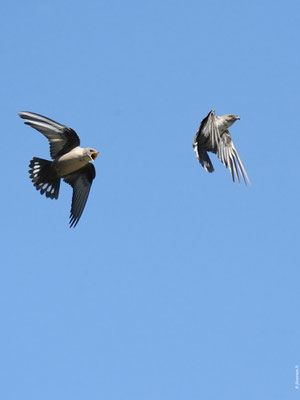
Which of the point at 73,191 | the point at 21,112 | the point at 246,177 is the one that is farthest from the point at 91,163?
the point at 246,177

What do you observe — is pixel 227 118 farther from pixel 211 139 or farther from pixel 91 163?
pixel 91 163

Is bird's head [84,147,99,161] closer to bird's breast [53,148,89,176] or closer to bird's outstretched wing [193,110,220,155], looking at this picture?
bird's breast [53,148,89,176]

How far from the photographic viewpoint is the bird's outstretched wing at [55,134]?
19.0 meters

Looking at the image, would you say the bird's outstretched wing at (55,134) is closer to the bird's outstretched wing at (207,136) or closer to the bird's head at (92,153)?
the bird's head at (92,153)

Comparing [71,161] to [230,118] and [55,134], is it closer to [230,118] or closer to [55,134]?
[55,134]

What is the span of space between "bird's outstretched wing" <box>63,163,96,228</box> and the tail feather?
0.87m

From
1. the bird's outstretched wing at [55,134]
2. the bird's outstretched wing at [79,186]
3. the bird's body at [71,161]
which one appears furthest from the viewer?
the bird's outstretched wing at [79,186]

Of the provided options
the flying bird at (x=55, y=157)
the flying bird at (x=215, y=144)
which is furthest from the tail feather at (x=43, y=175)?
the flying bird at (x=215, y=144)

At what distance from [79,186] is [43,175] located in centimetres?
133

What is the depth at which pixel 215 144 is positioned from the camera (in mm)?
21406

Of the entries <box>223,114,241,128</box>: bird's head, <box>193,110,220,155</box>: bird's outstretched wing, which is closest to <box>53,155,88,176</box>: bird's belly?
<box>193,110,220,155</box>: bird's outstretched wing

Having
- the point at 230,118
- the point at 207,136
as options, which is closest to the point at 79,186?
the point at 207,136

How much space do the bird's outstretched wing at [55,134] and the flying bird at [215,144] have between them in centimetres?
334

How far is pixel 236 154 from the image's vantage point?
69.9 feet
